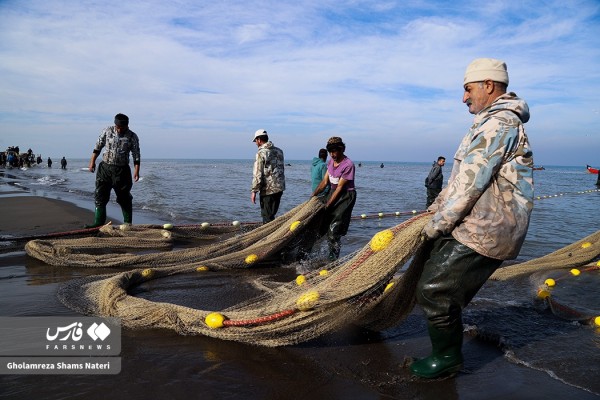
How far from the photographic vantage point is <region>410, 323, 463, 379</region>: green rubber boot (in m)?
2.57

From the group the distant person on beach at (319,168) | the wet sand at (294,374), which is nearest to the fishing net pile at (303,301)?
the wet sand at (294,374)

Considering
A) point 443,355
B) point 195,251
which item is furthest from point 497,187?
point 195,251

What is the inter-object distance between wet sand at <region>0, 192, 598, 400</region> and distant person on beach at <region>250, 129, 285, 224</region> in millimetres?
3684

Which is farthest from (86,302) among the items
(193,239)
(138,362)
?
(193,239)

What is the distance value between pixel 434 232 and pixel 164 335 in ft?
7.30

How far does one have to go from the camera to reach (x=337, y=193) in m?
5.59

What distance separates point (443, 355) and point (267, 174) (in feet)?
15.2

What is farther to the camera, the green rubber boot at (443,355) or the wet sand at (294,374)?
the green rubber boot at (443,355)

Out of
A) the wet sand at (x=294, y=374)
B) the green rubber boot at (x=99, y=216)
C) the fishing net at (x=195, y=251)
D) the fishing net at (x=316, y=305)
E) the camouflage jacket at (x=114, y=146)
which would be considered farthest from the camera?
the green rubber boot at (x=99, y=216)

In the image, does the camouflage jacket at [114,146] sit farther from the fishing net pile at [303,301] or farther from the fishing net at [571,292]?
the fishing net at [571,292]

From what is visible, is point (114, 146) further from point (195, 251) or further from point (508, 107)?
point (508, 107)

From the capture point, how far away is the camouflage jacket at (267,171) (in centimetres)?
673

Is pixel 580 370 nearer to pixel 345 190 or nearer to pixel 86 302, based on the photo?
pixel 345 190

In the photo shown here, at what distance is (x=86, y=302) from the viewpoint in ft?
12.3
